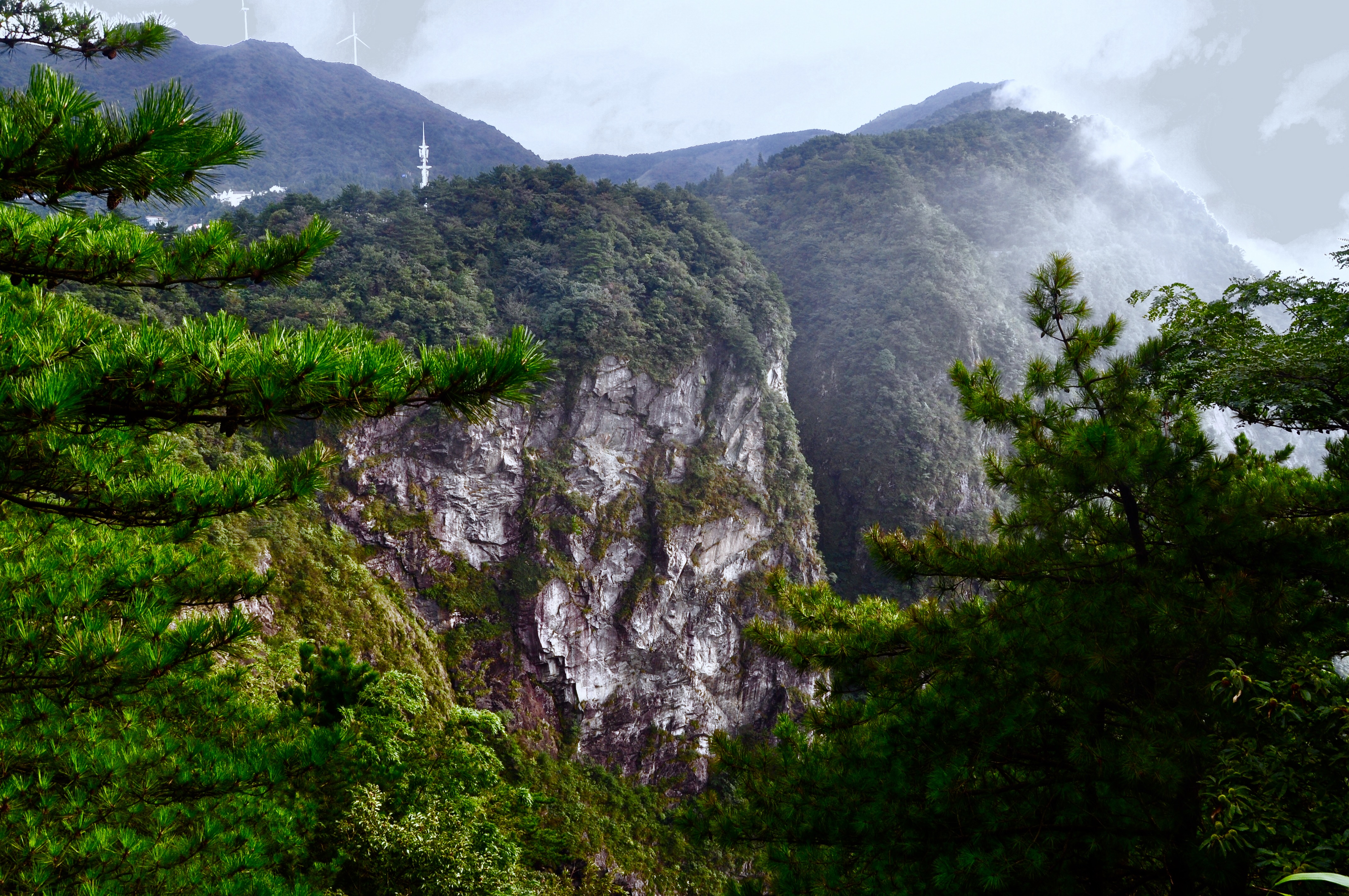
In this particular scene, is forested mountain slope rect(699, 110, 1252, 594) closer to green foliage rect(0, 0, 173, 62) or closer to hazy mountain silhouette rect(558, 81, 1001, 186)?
hazy mountain silhouette rect(558, 81, 1001, 186)

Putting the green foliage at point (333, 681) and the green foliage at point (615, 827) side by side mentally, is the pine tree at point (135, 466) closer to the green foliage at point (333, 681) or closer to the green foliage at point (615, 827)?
the green foliage at point (333, 681)

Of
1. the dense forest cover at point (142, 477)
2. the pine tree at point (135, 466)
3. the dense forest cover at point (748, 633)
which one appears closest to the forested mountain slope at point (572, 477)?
the dense forest cover at point (748, 633)

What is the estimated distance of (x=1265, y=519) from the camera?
344 centimetres

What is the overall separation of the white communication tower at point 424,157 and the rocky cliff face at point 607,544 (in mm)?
37483

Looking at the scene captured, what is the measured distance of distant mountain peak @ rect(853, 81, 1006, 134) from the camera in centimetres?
8700

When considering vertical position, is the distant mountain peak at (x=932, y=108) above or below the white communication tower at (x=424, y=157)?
above

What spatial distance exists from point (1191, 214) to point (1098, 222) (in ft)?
55.9

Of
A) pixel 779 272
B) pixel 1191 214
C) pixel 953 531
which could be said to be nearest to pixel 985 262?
pixel 779 272

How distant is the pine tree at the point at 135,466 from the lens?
1681mm

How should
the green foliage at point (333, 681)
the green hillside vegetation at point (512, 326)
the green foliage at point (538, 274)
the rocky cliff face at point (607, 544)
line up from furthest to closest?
1. the green foliage at point (538, 274)
2. the rocky cliff face at point (607, 544)
3. the green hillside vegetation at point (512, 326)
4. the green foliage at point (333, 681)

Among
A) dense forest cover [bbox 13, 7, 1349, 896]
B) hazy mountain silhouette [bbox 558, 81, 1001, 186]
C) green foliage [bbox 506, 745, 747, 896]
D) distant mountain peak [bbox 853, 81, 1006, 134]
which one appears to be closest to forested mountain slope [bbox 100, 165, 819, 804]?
green foliage [bbox 506, 745, 747, 896]

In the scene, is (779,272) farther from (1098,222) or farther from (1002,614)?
(1002,614)

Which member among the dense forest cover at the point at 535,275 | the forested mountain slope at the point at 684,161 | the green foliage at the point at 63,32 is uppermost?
the forested mountain slope at the point at 684,161

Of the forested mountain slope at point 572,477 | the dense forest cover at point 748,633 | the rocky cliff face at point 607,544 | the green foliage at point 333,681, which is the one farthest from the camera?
the rocky cliff face at point 607,544
